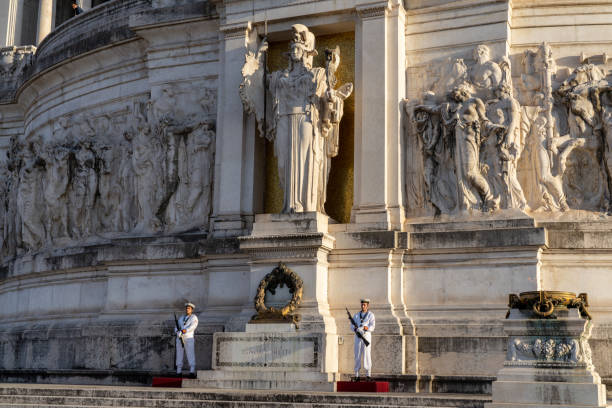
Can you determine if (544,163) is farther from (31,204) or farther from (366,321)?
(31,204)

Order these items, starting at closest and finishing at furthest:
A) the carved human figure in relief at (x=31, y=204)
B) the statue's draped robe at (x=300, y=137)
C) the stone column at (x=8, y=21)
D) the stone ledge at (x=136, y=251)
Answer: the statue's draped robe at (x=300, y=137)
the stone ledge at (x=136, y=251)
the carved human figure in relief at (x=31, y=204)
the stone column at (x=8, y=21)

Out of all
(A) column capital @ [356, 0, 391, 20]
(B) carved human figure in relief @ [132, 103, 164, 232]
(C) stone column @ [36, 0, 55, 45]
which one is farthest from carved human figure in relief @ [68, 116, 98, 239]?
(C) stone column @ [36, 0, 55, 45]

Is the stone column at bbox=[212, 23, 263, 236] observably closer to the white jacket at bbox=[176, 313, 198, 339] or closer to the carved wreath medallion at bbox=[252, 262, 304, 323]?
the carved wreath medallion at bbox=[252, 262, 304, 323]

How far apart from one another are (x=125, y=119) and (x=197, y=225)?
4.78m

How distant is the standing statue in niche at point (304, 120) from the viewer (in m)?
19.9

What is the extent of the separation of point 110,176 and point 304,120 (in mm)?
7193

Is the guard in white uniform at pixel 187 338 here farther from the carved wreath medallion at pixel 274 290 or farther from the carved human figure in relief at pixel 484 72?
the carved human figure in relief at pixel 484 72

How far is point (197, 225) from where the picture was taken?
22047 millimetres

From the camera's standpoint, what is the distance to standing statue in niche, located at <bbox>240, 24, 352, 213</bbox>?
1991cm

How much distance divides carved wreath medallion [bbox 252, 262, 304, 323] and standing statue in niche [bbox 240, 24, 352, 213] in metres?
1.50

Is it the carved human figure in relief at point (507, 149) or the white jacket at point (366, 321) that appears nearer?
the white jacket at point (366, 321)

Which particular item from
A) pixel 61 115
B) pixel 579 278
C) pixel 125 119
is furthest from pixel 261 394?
pixel 61 115

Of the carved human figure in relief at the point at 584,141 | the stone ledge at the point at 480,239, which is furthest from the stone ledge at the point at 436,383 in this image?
the carved human figure in relief at the point at 584,141

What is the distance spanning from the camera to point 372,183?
19.8 meters
